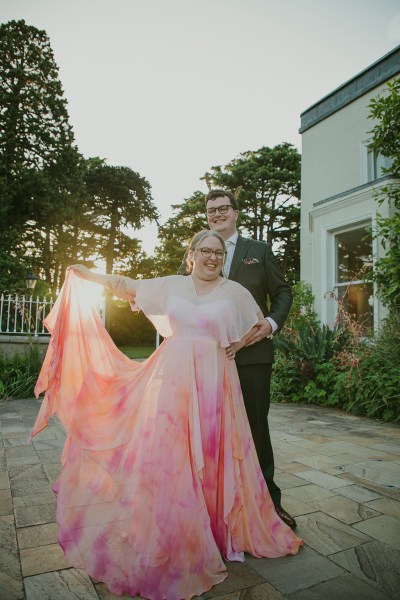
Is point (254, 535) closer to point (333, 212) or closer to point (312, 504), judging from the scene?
point (312, 504)

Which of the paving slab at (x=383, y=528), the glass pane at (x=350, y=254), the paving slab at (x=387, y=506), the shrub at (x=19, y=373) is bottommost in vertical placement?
the paving slab at (x=387, y=506)

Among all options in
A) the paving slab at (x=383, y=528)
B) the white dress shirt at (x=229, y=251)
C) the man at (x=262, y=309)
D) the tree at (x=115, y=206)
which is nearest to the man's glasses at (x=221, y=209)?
the man at (x=262, y=309)

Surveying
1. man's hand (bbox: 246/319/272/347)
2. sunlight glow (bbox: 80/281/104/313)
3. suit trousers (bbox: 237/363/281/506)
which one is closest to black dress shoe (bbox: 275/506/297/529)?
suit trousers (bbox: 237/363/281/506)

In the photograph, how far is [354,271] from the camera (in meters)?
8.59

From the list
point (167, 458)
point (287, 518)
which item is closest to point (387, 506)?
point (287, 518)

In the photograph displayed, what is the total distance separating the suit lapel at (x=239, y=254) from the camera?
276cm

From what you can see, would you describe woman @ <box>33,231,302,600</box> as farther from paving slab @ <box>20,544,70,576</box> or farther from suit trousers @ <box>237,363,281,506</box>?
suit trousers @ <box>237,363,281,506</box>

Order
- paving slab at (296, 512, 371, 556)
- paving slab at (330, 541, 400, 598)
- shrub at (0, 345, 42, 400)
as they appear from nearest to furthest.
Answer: paving slab at (330, 541, 400, 598), paving slab at (296, 512, 371, 556), shrub at (0, 345, 42, 400)

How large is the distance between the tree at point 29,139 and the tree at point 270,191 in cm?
822

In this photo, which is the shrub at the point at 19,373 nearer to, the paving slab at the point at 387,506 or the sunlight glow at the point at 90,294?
the sunlight glow at the point at 90,294

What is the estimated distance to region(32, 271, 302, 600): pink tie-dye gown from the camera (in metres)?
1.91

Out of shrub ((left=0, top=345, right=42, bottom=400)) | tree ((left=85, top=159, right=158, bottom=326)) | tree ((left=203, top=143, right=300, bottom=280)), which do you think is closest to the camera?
shrub ((left=0, top=345, right=42, bottom=400))

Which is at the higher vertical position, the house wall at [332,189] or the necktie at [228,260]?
the house wall at [332,189]

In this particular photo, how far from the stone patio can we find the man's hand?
1.21 m
